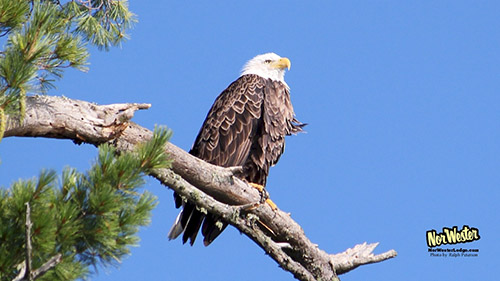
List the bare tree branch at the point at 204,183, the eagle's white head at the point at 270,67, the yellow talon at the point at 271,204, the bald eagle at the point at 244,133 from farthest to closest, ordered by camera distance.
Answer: the eagle's white head at the point at 270,67 < the bald eagle at the point at 244,133 < the yellow talon at the point at 271,204 < the bare tree branch at the point at 204,183

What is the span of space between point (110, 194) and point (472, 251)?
5.02 meters

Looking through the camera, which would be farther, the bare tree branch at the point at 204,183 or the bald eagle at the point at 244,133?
the bald eagle at the point at 244,133

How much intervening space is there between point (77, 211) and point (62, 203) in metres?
0.07

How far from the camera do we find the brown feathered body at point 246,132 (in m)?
6.12

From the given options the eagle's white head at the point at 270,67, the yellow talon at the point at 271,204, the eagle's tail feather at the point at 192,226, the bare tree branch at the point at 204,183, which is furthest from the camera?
the eagle's white head at the point at 270,67

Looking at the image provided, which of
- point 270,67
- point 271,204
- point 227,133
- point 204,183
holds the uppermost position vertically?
point 270,67

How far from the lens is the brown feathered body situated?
612 cm

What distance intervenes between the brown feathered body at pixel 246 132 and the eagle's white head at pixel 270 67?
458 millimetres

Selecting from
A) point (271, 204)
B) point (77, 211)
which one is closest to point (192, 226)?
point (271, 204)

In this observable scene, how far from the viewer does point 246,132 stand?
20.2 feet

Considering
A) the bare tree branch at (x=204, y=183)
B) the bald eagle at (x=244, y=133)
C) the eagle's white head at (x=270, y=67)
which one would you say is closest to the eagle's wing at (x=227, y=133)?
the bald eagle at (x=244, y=133)

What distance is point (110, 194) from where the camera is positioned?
3166mm

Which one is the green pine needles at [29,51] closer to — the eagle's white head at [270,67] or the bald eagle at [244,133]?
the bald eagle at [244,133]

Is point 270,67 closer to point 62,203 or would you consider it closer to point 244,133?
point 244,133
